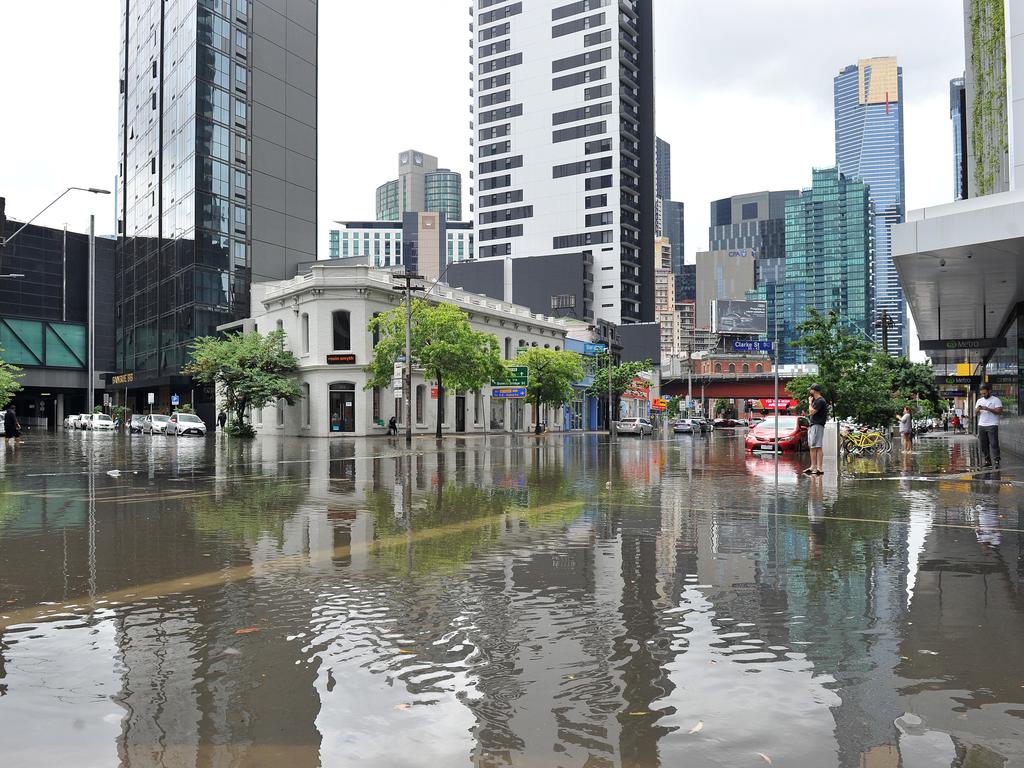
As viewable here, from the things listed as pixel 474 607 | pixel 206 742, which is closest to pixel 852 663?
pixel 474 607

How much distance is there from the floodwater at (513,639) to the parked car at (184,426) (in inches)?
1919

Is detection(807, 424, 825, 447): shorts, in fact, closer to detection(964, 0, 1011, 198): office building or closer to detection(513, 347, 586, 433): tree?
detection(964, 0, 1011, 198): office building

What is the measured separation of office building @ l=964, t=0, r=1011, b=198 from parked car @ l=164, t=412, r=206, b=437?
49.3 metres

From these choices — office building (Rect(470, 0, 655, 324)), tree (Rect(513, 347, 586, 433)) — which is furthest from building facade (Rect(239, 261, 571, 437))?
office building (Rect(470, 0, 655, 324))

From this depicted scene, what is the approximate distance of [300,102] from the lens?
79625 mm

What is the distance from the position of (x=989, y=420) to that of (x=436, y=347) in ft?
111

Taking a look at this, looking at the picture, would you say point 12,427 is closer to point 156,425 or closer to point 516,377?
point 156,425

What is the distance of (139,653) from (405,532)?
4.94 metres

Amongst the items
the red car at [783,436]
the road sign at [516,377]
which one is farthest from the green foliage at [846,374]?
the road sign at [516,377]

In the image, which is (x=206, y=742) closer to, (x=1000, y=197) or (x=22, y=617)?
(x=22, y=617)

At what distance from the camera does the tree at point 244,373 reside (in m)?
53.2

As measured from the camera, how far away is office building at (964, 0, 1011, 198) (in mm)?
19797

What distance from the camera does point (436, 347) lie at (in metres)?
49.6

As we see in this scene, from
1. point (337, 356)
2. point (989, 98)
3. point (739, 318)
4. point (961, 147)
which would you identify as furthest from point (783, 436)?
point (739, 318)
